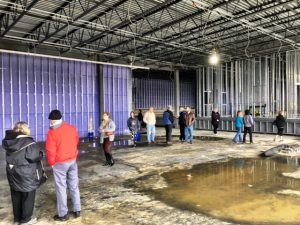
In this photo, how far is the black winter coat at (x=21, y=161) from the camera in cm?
346

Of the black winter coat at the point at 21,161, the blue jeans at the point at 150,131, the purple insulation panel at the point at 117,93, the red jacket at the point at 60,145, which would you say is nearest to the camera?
the black winter coat at the point at 21,161

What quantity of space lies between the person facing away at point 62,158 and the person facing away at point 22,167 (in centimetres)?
21

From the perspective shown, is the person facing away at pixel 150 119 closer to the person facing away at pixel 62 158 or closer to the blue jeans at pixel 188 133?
the blue jeans at pixel 188 133

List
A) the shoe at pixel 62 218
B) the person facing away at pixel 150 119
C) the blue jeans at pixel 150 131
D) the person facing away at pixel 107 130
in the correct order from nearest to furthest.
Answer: the shoe at pixel 62 218, the person facing away at pixel 107 130, the person facing away at pixel 150 119, the blue jeans at pixel 150 131

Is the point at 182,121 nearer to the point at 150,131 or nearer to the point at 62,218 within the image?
the point at 150,131

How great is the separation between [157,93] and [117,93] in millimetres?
11557

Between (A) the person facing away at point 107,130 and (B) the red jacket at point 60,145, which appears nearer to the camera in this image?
(B) the red jacket at point 60,145

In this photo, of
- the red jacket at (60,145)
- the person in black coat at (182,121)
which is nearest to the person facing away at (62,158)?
the red jacket at (60,145)

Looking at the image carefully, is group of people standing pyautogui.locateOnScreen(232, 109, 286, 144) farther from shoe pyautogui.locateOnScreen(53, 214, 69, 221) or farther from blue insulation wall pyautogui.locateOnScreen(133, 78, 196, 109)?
blue insulation wall pyautogui.locateOnScreen(133, 78, 196, 109)

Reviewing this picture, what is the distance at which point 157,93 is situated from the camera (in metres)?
27.5

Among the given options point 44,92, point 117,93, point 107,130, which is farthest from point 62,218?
point 117,93

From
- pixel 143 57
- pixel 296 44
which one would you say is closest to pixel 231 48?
pixel 296 44

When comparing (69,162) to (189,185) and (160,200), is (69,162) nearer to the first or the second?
(160,200)

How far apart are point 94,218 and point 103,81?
12288mm
